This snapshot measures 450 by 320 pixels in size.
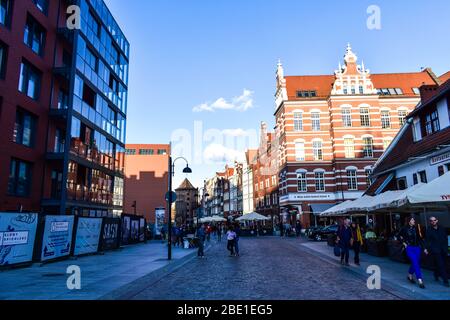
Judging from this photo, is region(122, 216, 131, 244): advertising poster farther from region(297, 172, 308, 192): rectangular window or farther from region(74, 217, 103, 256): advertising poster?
region(297, 172, 308, 192): rectangular window

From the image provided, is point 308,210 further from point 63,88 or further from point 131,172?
point 131,172

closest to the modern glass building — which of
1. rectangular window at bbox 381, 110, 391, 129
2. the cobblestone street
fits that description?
the cobblestone street

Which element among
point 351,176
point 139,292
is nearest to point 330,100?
point 351,176

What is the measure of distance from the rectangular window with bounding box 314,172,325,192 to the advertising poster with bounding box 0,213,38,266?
36.6 metres

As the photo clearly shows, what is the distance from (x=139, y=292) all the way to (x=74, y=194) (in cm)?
1575

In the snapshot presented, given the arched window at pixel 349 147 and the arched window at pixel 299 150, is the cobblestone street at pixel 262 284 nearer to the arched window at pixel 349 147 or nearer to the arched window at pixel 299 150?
the arched window at pixel 299 150

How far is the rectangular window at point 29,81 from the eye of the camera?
62.6 ft

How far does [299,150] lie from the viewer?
45.8 meters

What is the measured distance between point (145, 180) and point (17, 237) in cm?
5727

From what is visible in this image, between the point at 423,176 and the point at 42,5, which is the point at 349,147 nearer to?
the point at 423,176

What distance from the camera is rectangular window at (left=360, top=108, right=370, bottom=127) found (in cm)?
4516

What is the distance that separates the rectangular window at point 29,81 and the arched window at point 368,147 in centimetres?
3790

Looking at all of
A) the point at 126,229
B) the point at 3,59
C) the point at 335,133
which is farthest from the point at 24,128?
the point at 335,133

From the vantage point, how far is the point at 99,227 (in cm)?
2041
